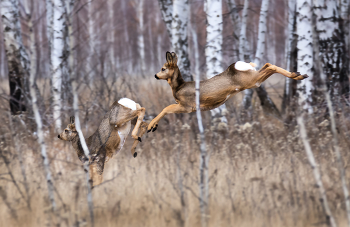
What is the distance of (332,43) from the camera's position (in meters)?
5.82

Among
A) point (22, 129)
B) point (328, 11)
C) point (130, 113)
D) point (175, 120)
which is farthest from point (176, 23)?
point (130, 113)

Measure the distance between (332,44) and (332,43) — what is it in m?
0.01

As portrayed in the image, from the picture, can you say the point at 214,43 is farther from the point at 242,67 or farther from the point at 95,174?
the point at 95,174

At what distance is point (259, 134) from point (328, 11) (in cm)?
209

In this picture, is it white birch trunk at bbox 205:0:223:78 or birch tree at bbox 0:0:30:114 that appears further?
birch tree at bbox 0:0:30:114

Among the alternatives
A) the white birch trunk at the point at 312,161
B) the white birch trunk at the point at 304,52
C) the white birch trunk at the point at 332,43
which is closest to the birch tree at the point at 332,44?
the white birch trunk at the point at 332,43

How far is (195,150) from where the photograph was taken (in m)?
4.76

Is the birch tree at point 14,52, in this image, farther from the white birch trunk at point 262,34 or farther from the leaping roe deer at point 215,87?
the white birch trunk at point 262,34

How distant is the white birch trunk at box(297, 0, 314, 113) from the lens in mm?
5754

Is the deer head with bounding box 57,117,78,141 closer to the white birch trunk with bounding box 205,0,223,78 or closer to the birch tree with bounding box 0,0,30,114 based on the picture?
the white birch trunk with bounding box 205,0,223,78

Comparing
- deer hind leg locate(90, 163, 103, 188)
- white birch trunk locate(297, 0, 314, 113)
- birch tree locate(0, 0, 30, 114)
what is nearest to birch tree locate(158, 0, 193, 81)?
white birch trunk locate(297, 0, 314, 113)

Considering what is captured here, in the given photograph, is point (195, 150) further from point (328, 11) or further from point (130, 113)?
point (328, 11)

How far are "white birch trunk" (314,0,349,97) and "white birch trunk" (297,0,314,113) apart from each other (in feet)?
0.51

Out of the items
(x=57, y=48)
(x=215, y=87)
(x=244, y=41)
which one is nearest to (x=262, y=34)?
(x=244, y=41)
